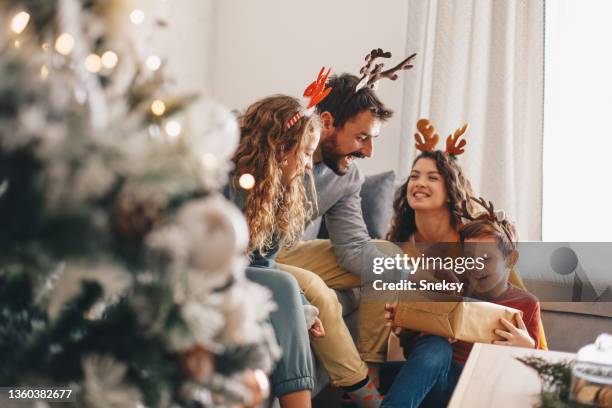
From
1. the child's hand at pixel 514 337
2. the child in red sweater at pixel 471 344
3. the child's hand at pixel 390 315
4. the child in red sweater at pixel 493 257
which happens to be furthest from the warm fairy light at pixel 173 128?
the child in red sweater at pixel 493 257

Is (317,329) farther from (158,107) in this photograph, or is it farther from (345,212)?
(158,107)

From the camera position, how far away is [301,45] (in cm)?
375

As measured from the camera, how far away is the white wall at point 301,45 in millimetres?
3547

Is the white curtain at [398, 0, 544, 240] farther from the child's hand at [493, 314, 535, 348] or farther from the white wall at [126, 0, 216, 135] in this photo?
the child's hand at [493, 314, 535, 348]

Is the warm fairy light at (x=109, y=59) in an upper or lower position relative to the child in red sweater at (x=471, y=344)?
upper

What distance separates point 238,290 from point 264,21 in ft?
11.3

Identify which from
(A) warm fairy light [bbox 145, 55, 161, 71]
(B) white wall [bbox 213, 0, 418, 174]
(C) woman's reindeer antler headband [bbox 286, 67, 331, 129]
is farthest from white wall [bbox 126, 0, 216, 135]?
(A) warm fairy light [bbox 145, 55, 161, 71]

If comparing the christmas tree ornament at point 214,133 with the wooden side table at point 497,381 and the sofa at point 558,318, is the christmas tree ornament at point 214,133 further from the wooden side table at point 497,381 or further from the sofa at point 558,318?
the sofa at point 558,318

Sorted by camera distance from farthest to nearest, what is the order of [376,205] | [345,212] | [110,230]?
[376,205]
[345,212]
[110,230]

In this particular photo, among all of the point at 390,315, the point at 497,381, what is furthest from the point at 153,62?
the point at 390,315

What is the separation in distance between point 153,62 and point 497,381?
951mm

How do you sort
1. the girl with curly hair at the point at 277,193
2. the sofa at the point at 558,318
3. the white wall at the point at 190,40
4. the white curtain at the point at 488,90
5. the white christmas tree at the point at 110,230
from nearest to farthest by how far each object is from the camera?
the white christmas tree at the point at 110,230
the girl with curly hair at the point at 277,193
the sofa at the point at 558,318
the white curtain at the point at 488,90
the white wall at the point at 190,40

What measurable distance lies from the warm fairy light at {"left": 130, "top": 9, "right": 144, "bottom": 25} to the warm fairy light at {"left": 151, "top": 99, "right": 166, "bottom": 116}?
0.25 feet

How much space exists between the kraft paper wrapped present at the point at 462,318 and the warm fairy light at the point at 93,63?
134 centimetres
